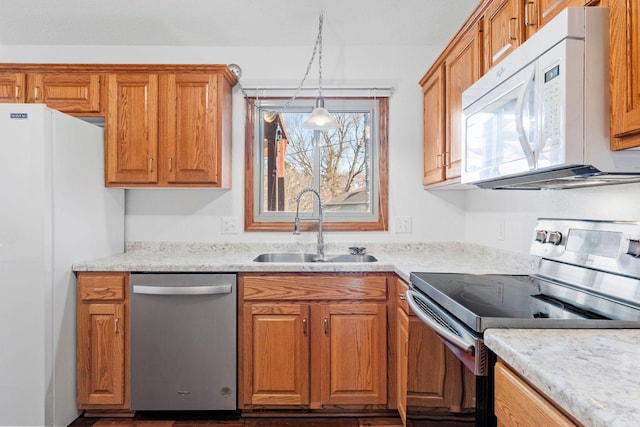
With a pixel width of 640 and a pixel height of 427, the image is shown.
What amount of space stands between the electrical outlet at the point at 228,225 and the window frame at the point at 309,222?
77 millimetres

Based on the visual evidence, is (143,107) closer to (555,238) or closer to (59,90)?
(59,90)

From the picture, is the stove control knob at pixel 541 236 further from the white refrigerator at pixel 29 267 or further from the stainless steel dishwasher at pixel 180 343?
the white refrigerator at pixel 29 267

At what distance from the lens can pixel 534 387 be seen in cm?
74

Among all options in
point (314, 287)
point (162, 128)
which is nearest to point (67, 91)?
point (162, 128)

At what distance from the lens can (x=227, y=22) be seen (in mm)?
2256

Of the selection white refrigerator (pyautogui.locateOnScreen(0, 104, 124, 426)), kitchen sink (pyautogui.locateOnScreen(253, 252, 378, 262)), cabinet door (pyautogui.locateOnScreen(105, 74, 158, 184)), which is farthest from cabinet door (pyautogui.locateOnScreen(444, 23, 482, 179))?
white refrigerator (pyautogui.locateOnScreen(0, 104, 124, 426))

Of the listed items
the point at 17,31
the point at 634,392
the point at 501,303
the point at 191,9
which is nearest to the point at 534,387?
the point at 634,392

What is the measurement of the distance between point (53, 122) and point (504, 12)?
84.4 inches

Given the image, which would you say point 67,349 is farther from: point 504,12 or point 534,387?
point 504,12

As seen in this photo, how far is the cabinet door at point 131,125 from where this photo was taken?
221 centimetres

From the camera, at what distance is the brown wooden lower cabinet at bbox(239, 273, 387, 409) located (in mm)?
1955

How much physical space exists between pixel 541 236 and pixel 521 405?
94 centimetres

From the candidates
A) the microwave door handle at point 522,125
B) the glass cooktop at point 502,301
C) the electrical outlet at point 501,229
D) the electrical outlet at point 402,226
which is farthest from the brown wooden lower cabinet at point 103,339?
the electrical outlet at point 501,229

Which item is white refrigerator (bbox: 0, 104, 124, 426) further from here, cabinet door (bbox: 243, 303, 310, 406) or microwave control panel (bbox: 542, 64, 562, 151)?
microwave control panel (bbox: 542, 64, 562, 151)
